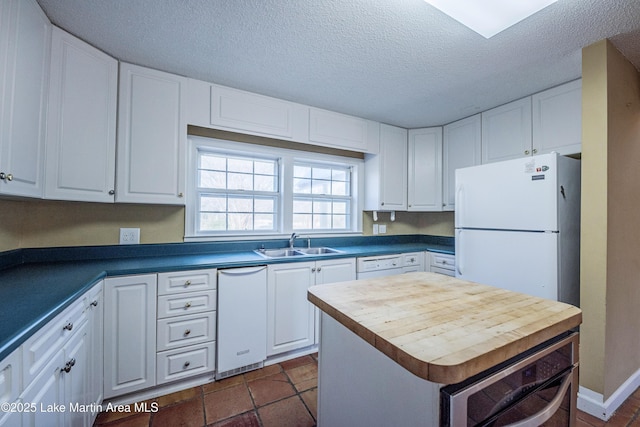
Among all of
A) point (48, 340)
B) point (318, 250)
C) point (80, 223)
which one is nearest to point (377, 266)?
point (318, 250)

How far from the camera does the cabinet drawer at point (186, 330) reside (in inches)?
71.5

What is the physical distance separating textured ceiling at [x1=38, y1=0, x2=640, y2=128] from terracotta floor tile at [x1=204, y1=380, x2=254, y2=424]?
2.34 metres

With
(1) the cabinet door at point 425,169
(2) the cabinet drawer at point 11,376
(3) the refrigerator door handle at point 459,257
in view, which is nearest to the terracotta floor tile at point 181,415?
(2) the cabinet drawer at point 11,376

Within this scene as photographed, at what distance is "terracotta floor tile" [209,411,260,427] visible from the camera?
1.60 metres

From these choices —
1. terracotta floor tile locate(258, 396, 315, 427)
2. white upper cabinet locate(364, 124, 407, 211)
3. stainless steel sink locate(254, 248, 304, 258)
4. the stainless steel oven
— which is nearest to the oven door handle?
the stainless steel oven

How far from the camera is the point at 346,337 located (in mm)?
1073

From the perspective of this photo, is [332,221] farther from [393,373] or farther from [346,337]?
[393,373]

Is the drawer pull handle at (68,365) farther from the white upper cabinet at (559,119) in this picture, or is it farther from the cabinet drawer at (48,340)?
the white upper cabinet at (559,119)

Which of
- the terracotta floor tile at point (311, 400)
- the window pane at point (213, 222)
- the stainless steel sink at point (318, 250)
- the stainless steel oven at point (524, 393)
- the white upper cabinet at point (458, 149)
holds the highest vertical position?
the white upper cabinet at point (458, 149)

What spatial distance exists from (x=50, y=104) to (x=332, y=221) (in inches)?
99.3

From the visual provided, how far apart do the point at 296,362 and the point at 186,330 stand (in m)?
0.94

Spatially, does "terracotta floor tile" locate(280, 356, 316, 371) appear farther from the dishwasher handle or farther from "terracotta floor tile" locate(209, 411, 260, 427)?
the dishwasher handle

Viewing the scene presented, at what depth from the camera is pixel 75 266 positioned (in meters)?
1.77

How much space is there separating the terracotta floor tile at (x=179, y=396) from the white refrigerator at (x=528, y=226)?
227 cm
